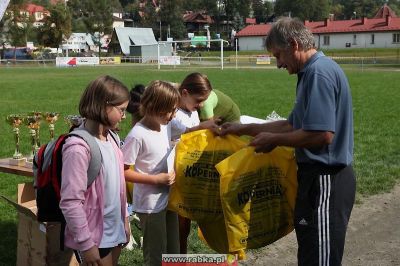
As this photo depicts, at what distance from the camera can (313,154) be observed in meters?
3.00

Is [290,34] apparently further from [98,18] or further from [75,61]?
[98,18]

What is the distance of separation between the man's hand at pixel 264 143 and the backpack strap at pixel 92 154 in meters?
0.93

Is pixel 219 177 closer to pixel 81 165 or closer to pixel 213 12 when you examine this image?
pixel 81 165

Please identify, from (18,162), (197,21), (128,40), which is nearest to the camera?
(18,162)

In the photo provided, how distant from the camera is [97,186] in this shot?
289cm

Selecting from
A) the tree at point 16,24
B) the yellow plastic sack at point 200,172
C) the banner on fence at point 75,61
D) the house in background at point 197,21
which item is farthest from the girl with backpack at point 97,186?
the house in background at point 197,21

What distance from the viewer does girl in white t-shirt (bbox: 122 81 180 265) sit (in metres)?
3.50

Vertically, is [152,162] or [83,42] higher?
[83,42]

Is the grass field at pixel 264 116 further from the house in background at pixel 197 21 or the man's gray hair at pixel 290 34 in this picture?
the house in background at pixel 197 21

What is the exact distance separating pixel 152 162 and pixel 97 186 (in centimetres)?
75

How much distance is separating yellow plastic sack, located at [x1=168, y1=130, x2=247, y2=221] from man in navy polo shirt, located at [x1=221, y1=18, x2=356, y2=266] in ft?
1.31

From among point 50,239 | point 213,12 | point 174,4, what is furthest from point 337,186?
point 213,12

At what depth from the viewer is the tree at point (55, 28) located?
72562mm

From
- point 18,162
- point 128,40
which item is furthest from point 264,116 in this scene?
point 128,40
